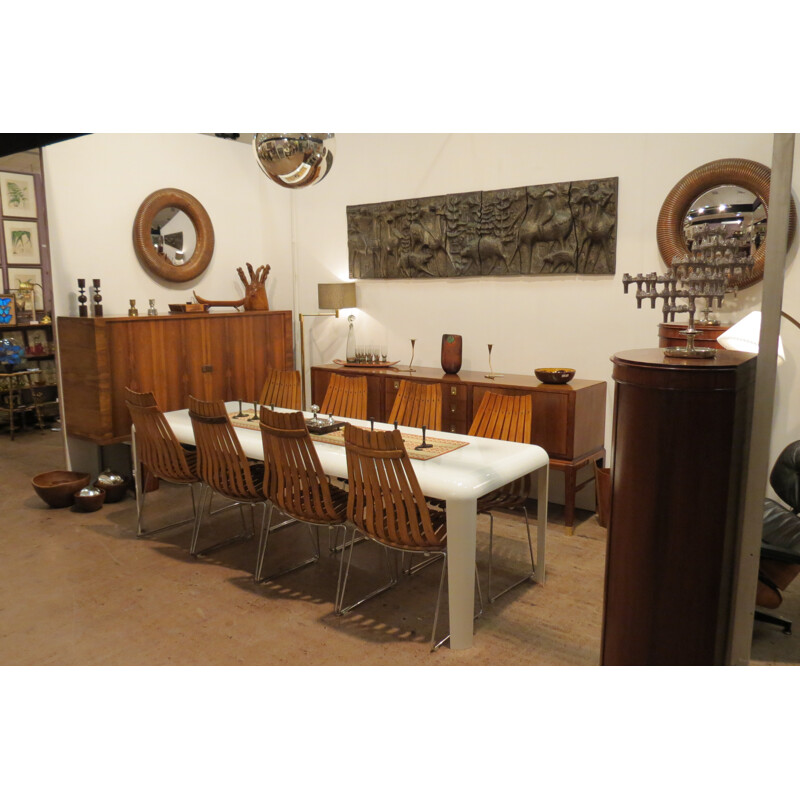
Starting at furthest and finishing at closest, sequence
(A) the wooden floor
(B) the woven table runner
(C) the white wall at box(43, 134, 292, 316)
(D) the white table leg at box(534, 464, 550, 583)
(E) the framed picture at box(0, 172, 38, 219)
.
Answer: (E) the framed picture at box(0, 172, 38, 219), (C) the white wall at box(43, 134, 292, 316), (D) the white table leg at box(534, 464, 550, 583), (B) the woven table runner, (A) the wooden floor

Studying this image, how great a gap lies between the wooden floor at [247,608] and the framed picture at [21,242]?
4060mm

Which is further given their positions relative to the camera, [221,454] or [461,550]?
[221,454]

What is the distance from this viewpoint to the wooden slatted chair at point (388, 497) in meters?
2.87

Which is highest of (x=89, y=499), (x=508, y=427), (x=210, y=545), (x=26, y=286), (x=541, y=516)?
(x=26, y=286)

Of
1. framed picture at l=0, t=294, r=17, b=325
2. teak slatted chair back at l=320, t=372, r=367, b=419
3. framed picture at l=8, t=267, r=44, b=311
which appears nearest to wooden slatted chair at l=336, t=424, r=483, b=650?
teak slatted chair back at l=320, t=372, r=367, b=419

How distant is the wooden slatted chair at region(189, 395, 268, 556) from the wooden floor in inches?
18.9

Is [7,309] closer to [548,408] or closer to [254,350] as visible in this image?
[254,350]

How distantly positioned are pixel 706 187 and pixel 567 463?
1.93 meters

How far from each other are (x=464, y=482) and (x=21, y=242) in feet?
21.9

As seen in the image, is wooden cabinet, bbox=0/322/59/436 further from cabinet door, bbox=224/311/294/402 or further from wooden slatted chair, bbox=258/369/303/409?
wooden slatted chair, bbox=258/369/303/409

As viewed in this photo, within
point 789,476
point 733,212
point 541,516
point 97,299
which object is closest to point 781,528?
point 789,476

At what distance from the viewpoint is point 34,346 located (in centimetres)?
781

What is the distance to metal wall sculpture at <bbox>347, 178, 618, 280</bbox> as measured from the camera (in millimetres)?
4715

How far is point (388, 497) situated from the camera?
298 centimetres
